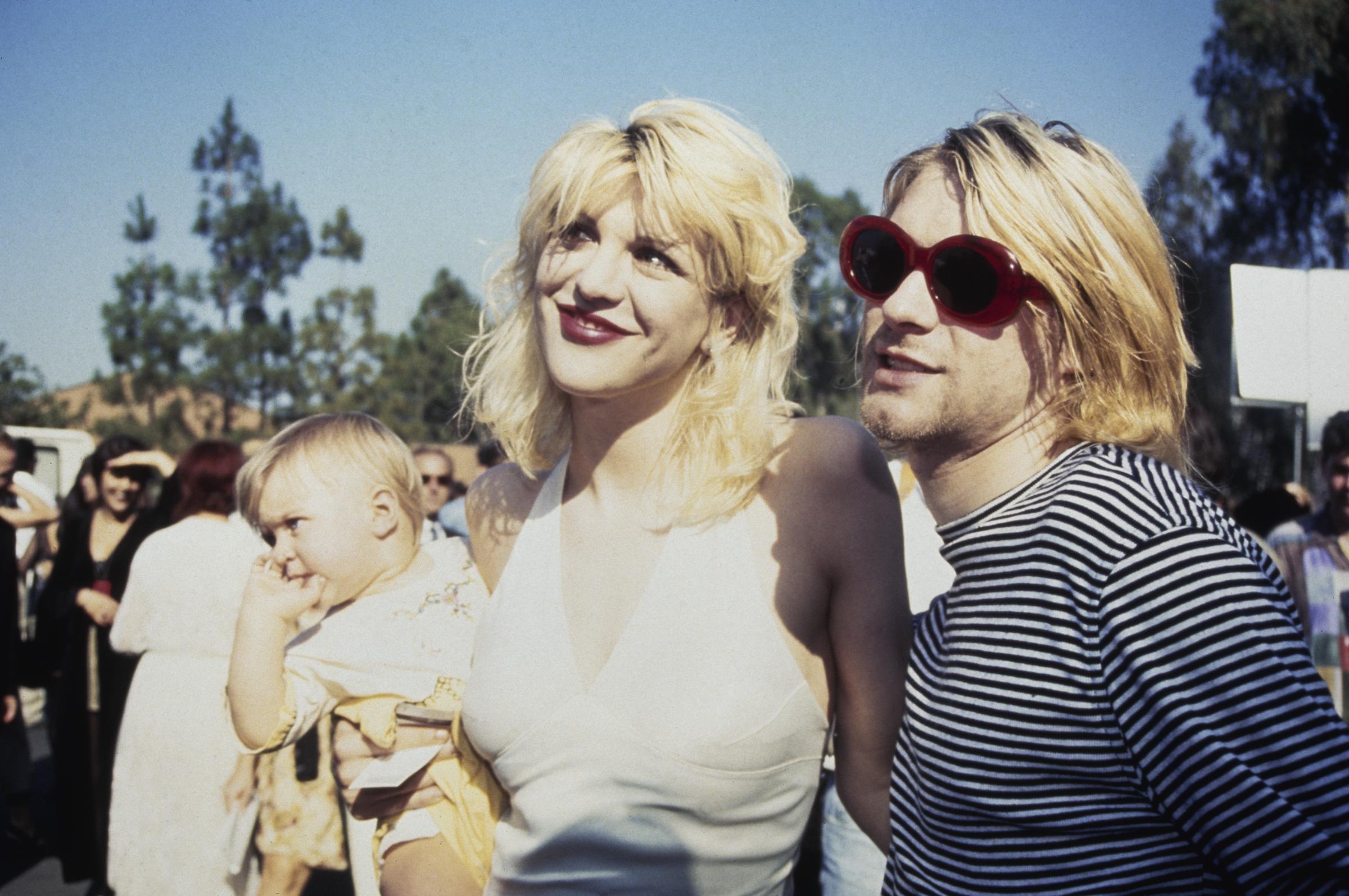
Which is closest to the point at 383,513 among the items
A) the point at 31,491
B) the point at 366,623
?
the point at 366,623

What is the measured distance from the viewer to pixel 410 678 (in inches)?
82.1

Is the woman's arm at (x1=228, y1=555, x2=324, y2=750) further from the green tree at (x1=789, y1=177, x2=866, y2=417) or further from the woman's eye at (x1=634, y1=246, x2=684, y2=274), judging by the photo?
the green tree at (x1=789, y1=177, x2=866, y2=417)

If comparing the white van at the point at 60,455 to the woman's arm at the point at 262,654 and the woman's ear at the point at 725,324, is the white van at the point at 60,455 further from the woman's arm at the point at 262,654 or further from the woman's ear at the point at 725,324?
the woman's ear at the point at 725,324

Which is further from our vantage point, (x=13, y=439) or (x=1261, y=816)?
(x=13, y=439)

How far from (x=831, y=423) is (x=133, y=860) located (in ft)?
11.8

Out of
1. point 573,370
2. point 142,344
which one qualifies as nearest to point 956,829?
point 573,370

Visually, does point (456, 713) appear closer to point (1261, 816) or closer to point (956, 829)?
point (956, 829)

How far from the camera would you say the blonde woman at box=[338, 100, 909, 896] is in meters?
1.70

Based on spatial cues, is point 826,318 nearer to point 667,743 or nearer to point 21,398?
point 21,398

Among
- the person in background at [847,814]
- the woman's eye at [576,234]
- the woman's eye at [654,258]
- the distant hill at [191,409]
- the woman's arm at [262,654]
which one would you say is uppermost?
the woman's eye at [576,234]

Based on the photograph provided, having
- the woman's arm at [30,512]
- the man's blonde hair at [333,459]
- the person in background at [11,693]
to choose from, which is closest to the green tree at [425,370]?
the woman's arm at [30,512]

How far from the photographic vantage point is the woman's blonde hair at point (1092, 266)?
1383mm

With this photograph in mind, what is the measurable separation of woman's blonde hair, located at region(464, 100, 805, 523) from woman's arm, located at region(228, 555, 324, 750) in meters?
0.83

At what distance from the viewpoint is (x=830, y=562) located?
5.89 feet
